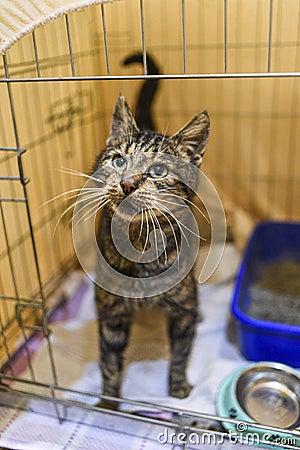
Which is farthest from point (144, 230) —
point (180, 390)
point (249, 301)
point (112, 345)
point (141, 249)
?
point (249, 301)

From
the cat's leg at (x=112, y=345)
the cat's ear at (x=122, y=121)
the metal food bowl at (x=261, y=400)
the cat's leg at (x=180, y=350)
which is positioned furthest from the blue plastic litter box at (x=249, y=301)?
the cat's ear at (x=122, y=121)

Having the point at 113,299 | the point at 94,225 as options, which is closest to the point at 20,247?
the point at 94,225

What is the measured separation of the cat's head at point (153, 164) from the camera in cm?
88

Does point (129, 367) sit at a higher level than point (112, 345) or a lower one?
lower

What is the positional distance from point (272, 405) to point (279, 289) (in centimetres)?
50

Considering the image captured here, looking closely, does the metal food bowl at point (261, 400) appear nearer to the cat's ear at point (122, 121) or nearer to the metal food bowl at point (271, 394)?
the metal food bowl at point (271, 394)

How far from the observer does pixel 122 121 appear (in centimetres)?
98

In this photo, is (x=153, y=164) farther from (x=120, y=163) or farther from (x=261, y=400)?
(x=261, y=400)

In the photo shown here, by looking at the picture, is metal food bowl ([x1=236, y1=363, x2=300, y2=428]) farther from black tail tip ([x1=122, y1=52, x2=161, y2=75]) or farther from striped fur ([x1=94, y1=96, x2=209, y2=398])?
black tail tip ([x1=122, y1=52, x2=161, y2=75])

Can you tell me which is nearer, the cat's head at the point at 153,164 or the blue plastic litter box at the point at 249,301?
the cat's head at the point at 153,164

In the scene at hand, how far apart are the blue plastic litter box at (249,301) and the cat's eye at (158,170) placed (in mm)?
567

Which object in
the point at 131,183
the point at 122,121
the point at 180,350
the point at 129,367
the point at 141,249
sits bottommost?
the point at 129,367

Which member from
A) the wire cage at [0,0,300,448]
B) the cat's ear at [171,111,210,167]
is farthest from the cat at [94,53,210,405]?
the wire cage at [0,0,300,448]

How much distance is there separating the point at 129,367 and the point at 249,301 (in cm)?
46
